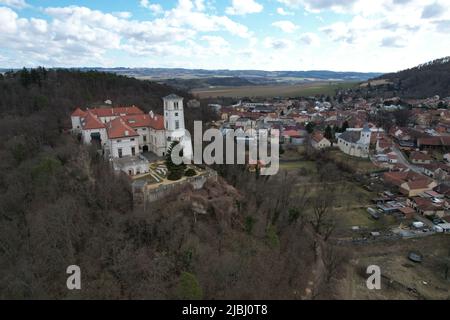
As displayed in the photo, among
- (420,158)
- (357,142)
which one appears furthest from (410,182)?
(357,142)

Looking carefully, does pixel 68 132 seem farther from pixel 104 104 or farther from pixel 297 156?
pixel 297 156

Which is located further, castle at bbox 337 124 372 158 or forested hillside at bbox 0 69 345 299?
castle at bbox 337 124 372 158

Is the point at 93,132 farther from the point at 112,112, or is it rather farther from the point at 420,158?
the point at 420,158

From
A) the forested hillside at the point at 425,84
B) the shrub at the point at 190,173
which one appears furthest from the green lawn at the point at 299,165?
the forested hillside at the point at 425,84

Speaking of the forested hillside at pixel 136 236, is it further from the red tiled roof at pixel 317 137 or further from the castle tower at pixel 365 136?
the red tiled roof at pixel 317 137

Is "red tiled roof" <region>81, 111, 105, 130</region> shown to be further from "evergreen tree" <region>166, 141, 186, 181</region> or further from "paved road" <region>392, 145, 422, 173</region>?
"paved road" <region>392, 145, 422, 173</region>

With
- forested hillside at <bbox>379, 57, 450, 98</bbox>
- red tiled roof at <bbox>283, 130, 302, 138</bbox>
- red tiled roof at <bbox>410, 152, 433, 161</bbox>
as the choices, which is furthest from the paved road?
forested hillside at <bbox>379, 57, 450, 98</bbox>
